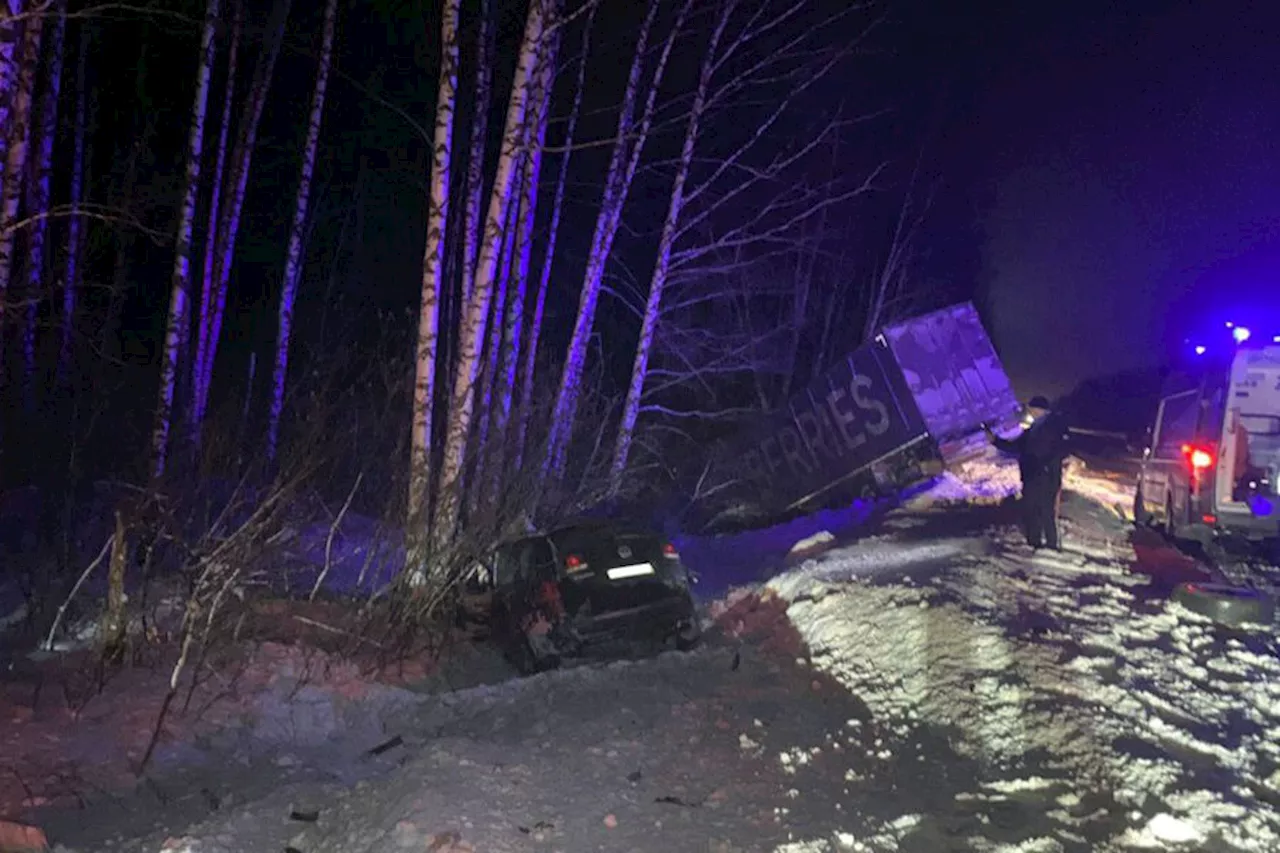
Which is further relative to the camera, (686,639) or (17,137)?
(686,639)

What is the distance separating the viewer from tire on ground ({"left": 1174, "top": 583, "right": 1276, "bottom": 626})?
764 centimetres

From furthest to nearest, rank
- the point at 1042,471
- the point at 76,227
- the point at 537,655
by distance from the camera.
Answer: the point at 76,227 < the point at 1042,471 < the point at 537,655

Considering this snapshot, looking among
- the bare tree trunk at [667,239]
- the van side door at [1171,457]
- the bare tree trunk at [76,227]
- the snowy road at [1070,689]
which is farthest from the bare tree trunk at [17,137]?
the van side door at [1171,457]

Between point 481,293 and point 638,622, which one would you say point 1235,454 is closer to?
point 638,622

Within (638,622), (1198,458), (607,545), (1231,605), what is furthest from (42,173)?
(1198,458)

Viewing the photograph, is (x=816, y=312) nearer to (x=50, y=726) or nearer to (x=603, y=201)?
(x=603, y=201)

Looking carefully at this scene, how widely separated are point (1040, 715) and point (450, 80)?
7951mm

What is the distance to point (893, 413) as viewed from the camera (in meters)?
15.2

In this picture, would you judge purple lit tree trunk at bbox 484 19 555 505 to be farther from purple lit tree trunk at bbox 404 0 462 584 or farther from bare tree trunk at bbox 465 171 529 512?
purple lit tree trunk at bbox 404 0 462 584

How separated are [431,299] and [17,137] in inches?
152

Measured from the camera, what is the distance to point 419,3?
1577 centimetres

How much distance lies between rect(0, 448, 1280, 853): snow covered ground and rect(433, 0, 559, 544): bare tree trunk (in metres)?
1.86

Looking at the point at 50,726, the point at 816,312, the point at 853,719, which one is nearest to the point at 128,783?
the point at 50,726

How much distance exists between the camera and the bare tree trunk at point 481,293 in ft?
32.4
